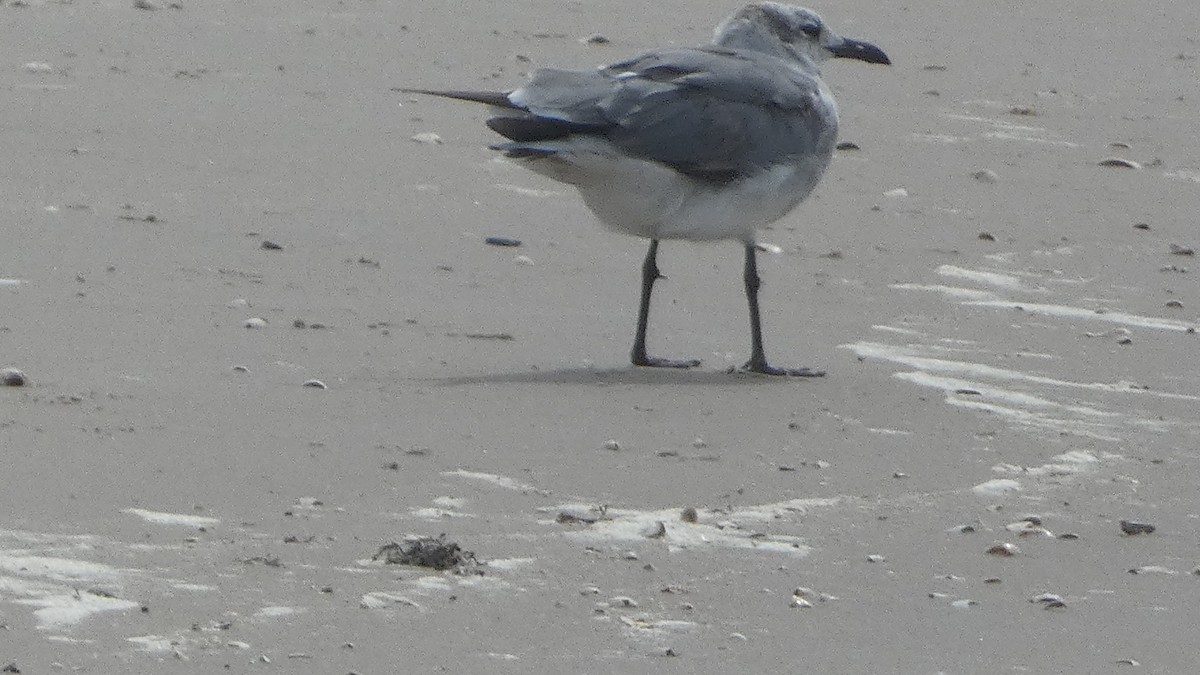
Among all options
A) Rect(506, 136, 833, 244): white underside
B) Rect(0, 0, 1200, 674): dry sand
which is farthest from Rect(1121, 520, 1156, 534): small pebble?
Rect(506, 136, 833, 244): white underside

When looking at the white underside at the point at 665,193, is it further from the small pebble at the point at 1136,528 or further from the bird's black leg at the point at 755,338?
the small pebble at the point at 1136,528

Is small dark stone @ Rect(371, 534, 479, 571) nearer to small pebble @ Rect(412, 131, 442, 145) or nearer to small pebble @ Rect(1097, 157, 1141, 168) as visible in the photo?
small pebble @ Rect(412, 131, 442, 145)

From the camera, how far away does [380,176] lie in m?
9.60

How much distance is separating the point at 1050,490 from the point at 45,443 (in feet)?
7.87

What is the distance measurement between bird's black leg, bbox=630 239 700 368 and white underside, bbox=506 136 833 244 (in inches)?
6.2

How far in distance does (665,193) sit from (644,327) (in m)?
0.41

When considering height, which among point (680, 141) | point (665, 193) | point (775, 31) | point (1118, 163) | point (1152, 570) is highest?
point (775, 31)

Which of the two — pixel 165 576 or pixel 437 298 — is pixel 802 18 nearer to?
pixel 437 298

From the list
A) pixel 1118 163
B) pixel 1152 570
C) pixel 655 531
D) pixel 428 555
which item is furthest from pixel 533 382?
pixel 1118 163

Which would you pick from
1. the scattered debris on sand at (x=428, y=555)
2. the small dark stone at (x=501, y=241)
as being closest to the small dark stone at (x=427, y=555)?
the scattered debris on sand at (x=428, y=555)

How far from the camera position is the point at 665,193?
7.43m

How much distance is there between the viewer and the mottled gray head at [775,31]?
8.30m

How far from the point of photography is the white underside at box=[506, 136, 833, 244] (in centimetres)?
724

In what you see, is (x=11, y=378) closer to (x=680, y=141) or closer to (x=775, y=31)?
(x=680, y=141)
